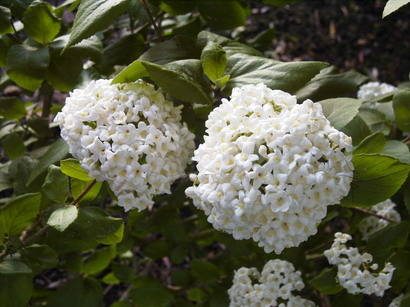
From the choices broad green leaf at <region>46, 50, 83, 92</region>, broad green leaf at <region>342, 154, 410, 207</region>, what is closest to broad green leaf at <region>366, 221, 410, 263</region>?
broad green leaf at <region>342, 154, 410, 207</region>

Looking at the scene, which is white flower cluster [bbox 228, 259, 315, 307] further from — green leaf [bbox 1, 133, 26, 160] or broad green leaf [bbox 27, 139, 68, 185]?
green leaf [bbox 1, 133, 26, 160]

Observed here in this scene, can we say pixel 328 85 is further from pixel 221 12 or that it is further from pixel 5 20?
pixel 5 20

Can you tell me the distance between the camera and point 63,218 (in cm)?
133

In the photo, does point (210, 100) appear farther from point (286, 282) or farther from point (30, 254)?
point (30, 254)

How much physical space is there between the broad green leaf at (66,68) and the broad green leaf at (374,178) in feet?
3.24

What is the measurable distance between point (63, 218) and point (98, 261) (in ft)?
2.84

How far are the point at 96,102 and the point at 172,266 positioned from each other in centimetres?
164

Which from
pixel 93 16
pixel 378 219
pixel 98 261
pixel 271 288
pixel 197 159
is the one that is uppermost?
pixel 93 16

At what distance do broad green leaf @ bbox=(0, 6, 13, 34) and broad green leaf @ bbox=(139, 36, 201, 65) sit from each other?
484 mm

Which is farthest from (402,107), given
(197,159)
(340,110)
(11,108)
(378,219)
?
(11,108)

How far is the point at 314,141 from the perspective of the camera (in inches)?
46.3

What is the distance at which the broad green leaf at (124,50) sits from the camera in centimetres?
188

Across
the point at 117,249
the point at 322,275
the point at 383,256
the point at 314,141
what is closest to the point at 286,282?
the point at 322,275

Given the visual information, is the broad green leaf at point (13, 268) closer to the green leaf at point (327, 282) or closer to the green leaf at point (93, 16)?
the green leaf at point (93, 16)
